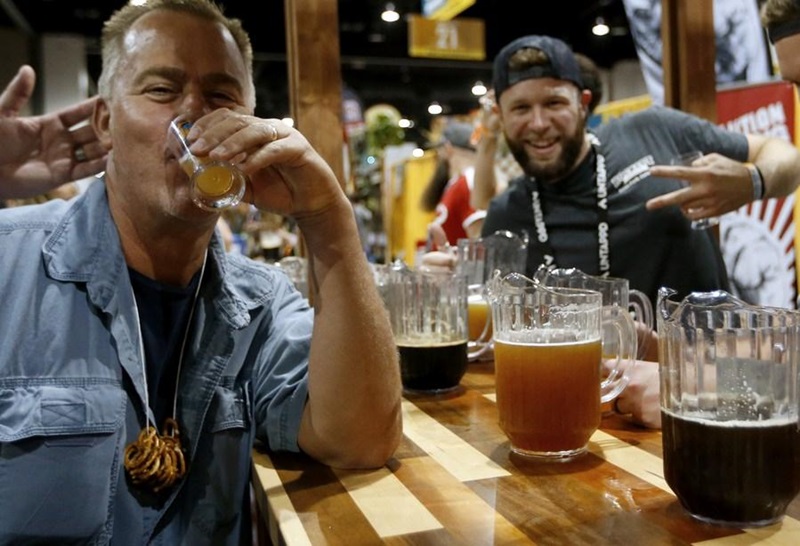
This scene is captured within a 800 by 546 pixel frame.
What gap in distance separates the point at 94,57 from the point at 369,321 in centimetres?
1207

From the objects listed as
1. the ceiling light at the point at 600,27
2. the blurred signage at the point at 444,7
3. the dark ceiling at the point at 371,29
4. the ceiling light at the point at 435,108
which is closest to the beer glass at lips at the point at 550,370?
the blurred signage at the point at 444,7

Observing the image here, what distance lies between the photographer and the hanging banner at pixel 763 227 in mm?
3988

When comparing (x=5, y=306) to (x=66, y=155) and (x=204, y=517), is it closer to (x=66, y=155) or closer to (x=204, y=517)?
(x=204, y=517)

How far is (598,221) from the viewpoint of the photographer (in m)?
2.58

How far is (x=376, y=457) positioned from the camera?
1.15 metres

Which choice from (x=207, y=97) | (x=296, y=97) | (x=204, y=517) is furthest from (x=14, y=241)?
(x=296, y=97)

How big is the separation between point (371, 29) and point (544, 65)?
9.31m

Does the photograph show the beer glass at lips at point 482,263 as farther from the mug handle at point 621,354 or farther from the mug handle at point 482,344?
the mug handle at point 621,354

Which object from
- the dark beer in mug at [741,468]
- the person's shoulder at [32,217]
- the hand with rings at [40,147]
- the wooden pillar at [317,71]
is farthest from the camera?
the wooden pillar at [317,71]

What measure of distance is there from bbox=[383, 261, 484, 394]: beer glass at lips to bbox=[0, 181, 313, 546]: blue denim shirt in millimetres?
259

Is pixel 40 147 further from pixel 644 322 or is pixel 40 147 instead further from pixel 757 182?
pixel 757 182

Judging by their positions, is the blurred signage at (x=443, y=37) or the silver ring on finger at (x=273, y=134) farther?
the blurred signage at (x=443, y=37)

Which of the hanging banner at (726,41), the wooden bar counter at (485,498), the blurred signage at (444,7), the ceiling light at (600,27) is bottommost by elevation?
the wooden bar counter at (485,498)

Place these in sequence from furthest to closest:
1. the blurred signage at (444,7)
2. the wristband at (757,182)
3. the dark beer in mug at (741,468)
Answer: the blurred signage at (444,7), the wristband at (757,182), the dark beer in mug at (741,468)
